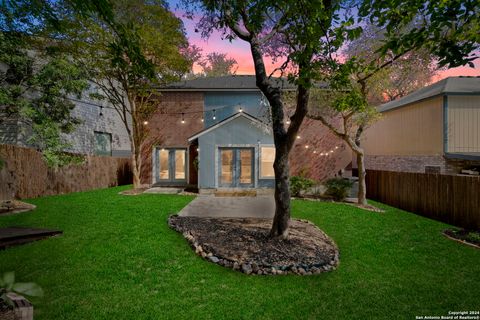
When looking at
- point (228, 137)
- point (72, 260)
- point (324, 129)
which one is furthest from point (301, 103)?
point (324, 129)

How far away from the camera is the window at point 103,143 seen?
19719 millimetres

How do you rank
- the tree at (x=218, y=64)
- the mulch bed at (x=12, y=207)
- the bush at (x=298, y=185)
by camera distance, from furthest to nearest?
the tree at (x=218, y=64)
the bush at (x=298, y=185)
the mulch bed at (x=12, y=207)

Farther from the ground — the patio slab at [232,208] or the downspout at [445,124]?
the downspout at [445,124]

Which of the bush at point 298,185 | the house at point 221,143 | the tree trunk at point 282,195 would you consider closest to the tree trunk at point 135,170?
the house at point 221,143

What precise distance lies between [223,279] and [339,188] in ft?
29.7

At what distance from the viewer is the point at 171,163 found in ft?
55.9

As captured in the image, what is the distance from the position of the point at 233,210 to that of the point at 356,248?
4.43 metres

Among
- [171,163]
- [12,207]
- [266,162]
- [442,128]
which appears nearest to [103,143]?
[171,163]

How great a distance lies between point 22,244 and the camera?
588 cm

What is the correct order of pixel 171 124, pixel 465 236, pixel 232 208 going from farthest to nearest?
1. pixel 171 124
2. pixel 232 208
3. pixel 465 236

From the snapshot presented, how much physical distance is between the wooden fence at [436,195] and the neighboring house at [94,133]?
1652cm

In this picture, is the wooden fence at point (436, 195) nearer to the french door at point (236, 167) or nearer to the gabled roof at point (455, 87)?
the gabled roof at point (455, 87)

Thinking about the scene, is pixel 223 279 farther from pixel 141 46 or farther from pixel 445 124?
pixel 445 124

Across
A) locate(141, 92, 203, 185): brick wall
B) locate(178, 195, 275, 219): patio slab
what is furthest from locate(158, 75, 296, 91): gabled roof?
locate(178, 195, 275, 219): patio slab
